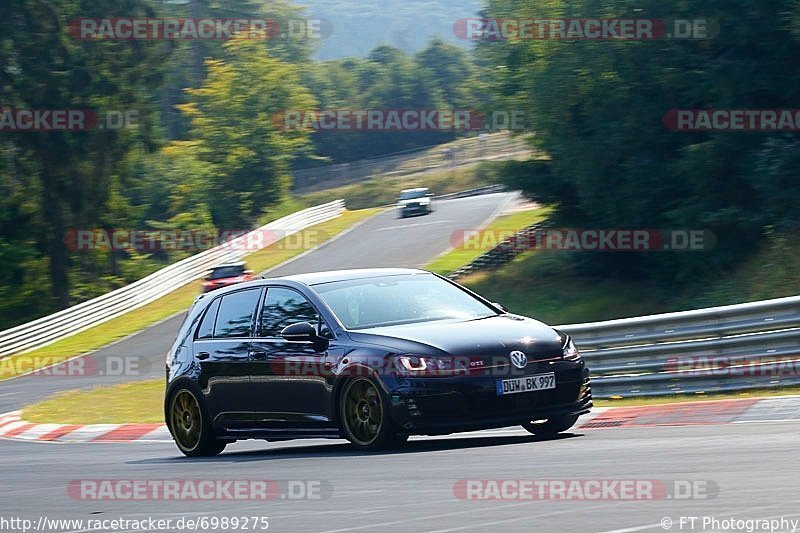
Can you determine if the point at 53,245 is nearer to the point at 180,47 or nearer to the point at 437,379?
the point at 180,47

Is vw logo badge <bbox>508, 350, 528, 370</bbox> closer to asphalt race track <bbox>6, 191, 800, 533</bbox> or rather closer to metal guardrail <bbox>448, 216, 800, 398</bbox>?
asphalt race track <bbox>6, 191, 800, 533</bbox>

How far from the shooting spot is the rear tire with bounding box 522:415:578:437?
33.6ft

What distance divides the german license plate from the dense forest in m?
17.0

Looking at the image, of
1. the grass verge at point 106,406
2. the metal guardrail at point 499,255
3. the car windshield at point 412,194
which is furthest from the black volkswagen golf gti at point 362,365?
the car windshield at point 412,194

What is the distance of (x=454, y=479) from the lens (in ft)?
25.0

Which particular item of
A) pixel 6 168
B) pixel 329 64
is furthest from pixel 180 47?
pixel 329 64

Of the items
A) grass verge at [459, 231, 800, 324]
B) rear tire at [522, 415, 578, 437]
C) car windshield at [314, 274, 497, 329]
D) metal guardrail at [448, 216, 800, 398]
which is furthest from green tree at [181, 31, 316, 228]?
rear tire at [522, 415, 578, 437]

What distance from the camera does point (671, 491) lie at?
21.1ft

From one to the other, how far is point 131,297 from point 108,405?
78.7ft

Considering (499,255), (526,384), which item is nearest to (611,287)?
(499,255)

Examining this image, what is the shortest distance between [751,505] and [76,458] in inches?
330

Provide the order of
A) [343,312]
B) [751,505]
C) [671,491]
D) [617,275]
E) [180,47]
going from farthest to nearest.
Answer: [180,47], [617,275], [343,312], [671,491], [751,505]

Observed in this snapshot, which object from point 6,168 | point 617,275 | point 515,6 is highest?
point 515,6

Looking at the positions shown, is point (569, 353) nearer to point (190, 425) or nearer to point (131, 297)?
point (190, 425)
